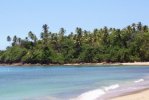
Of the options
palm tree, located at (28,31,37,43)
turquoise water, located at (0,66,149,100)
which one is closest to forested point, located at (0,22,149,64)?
palm tree, located at (28,31,37,43)

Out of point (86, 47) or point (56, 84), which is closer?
point (56, 84)

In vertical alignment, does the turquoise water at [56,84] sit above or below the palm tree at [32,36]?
below

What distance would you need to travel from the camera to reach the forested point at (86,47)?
430 feet

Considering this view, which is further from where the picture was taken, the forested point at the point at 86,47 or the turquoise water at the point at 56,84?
the forested point at the point at 86,47

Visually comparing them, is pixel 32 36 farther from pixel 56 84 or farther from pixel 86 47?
pixel 56 84

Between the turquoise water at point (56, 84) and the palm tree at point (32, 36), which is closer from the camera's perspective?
the turquoise water at point (56, 84)

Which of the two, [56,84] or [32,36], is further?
[32,36]

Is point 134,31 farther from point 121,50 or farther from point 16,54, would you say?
point 16,54

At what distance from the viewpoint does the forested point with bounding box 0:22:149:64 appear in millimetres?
131125

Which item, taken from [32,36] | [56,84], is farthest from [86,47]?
[56,84]

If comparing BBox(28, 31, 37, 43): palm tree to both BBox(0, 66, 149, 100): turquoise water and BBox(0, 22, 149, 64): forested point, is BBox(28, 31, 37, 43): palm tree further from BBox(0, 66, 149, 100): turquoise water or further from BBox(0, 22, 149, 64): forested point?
BBox(0, 66, 149, 100): turquoise water

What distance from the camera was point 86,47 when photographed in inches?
5428

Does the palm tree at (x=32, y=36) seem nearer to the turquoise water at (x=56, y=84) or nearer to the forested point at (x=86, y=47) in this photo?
the forested point at (x=86, y=47)

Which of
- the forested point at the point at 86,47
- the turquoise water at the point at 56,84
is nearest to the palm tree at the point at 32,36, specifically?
the forested point at the point at 86,47
